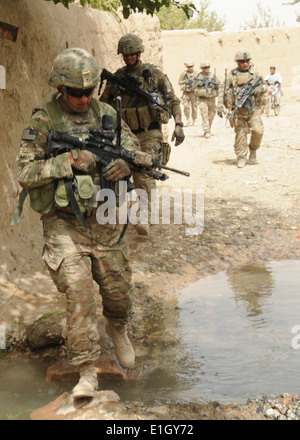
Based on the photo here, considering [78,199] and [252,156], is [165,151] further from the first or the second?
[252,156]

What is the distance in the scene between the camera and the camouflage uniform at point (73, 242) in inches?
132

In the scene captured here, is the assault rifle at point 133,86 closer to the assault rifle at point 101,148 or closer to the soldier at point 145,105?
the soldier at point 145,105

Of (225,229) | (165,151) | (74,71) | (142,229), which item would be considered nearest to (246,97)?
(225,229)

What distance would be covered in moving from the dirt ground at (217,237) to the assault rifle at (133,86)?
1390 millimetres

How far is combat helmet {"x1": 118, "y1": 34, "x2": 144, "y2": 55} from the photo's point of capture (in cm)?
583

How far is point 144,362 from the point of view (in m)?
4.06

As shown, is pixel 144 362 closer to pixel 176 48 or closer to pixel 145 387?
pixel 145 387

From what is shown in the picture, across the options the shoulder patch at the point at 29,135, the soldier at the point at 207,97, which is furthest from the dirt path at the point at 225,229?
the soldier at the point at 207,97

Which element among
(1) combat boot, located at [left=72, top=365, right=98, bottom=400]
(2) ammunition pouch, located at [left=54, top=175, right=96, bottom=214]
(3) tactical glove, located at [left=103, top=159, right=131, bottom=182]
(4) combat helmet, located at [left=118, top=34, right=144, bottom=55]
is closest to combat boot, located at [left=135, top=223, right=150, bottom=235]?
(4) combat helmet, located at [left=118, top=34, right=144, bottom=55]

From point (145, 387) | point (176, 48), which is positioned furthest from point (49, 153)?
point (176, 48)

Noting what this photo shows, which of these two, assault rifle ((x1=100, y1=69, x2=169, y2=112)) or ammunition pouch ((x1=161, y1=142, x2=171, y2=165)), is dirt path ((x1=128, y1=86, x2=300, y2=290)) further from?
assault rifle ((x1=100, y1=69, x2=169, y2=112))

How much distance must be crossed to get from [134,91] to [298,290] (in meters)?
2.41

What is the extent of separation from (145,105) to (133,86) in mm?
220

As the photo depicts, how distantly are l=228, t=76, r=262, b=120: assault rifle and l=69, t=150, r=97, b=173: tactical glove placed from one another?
754 centimetres
